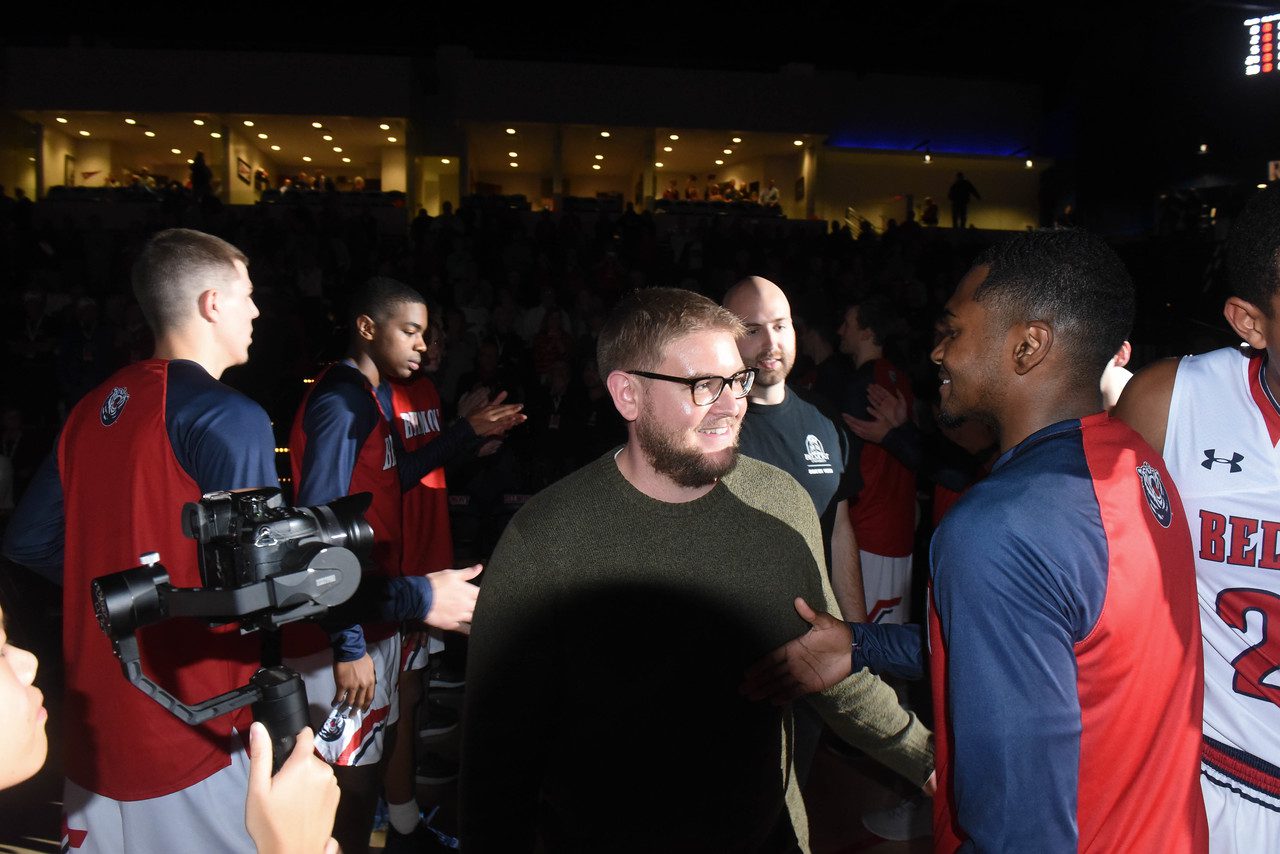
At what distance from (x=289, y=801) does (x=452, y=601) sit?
0.94 m

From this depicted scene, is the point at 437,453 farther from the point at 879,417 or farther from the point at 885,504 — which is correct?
the point at 885,504

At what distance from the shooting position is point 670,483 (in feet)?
6.47

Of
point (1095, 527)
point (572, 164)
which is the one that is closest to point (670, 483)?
point (1095, 527)

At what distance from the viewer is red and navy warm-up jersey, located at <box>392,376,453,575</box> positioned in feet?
12.9

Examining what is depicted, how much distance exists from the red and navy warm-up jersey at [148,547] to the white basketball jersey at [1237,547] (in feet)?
7.81

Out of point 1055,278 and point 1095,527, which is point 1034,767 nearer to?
point 1095,527

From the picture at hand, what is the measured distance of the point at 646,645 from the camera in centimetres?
185

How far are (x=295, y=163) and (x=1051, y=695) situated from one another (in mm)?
28425

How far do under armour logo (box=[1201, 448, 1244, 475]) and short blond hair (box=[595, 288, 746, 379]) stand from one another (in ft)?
3.84

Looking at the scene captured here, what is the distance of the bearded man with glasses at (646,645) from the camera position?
180 centimetres

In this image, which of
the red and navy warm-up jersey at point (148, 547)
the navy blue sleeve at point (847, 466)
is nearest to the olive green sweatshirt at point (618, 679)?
the red and navy warm-up jersey at point (148, 547)

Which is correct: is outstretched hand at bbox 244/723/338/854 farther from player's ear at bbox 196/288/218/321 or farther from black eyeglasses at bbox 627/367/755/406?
player's ear at bbox 196/288/218/321

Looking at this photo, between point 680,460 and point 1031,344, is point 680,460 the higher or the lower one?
the lower one

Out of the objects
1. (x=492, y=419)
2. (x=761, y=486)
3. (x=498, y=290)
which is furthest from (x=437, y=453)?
(x=498, y=290)
